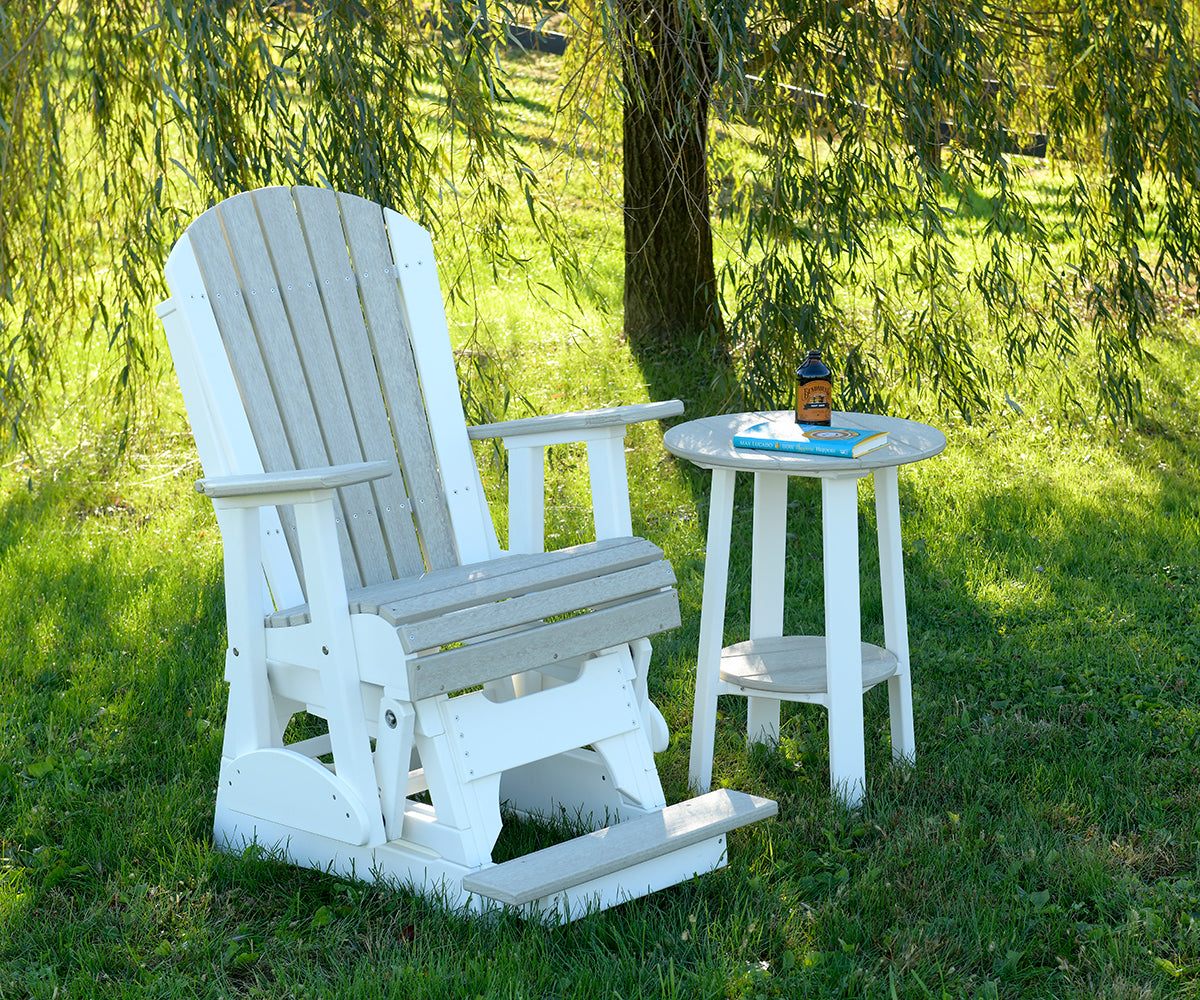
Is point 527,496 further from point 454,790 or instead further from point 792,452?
point 454,790

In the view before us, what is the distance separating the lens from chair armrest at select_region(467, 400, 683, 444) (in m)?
2.85

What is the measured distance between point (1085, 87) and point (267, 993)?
12.4ft

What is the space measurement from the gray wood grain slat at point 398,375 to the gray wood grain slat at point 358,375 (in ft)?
0.07

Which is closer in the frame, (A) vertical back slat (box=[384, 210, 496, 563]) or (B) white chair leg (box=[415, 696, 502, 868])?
(B) white chair leg (box=[415, 696, 502, 868])

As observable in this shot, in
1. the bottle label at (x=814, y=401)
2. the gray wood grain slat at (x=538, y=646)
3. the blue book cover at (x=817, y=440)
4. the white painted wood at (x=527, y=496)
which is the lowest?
the gray wood grain slat at (x=538, y=646)

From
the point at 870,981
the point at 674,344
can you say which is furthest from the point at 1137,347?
the point at 870,981

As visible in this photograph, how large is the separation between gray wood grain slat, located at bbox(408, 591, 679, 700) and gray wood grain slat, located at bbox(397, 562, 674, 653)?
0.08 feet

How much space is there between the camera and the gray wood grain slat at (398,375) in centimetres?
312

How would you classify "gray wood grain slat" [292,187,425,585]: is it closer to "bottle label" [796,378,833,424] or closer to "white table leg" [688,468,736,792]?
"white table leg" [688,468,736,792]

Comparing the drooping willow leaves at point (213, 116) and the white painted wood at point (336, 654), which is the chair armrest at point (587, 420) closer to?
the white painted wood at point (336, 654)

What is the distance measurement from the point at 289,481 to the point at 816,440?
1.13m

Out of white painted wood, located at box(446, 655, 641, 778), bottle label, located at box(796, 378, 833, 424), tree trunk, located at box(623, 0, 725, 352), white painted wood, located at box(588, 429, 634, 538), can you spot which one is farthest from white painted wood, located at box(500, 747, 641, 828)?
tree trunk, located at box(623, 0, 725, 352)

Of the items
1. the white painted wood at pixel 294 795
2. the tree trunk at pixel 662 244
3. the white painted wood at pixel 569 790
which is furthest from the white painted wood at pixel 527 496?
the tree trunk at pixel 662 244

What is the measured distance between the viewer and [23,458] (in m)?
5.68
